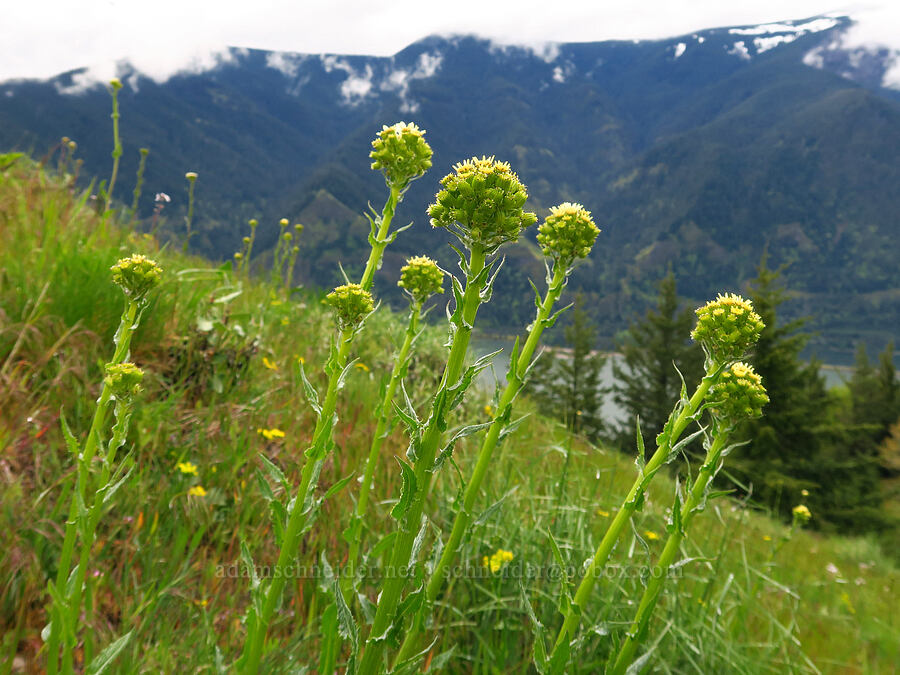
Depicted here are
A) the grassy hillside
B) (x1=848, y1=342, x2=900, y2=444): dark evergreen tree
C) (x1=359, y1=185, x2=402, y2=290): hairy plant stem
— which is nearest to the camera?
(x1=359, y1=185, x2=402, y2=290): hairy plant stem

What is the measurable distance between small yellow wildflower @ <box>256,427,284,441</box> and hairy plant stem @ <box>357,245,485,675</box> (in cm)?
213

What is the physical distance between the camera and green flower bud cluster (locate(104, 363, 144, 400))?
4.72ft

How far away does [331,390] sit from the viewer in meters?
1.65

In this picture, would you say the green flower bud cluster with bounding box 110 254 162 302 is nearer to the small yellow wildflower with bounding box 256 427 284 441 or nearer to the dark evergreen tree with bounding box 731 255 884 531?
the small yellow wildflower with bounding box 256 427 284 441

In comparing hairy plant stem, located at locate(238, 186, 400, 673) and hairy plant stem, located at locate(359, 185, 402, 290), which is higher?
hairy plant stem, located at locate(359, 185, 402, 290)

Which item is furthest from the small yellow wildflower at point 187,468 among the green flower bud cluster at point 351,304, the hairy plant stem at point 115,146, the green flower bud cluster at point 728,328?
the hairy plant stem at point 115,146

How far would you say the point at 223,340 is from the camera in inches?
158

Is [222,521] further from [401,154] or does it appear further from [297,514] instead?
[401,154]

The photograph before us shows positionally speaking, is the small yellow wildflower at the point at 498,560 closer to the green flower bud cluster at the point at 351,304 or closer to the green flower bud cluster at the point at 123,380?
the green flower bud cluster at the point at 351,304

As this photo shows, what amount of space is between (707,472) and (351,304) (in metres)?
1.24

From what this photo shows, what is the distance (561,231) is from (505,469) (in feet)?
9.16

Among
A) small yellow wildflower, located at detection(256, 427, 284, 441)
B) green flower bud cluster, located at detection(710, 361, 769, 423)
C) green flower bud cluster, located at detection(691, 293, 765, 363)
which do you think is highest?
green flower bud cluster, located at detection(691, 293, 765, 363)

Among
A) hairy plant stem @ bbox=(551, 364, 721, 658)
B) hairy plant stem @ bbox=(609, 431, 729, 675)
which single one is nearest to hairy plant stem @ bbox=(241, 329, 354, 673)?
hairy plant stem @ bbox=(551, 364, 721, 658)

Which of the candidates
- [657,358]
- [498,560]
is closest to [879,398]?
[657,358]
